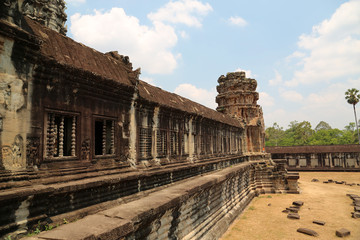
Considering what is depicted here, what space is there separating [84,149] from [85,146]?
0.19 feet

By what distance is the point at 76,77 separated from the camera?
13.1 ft

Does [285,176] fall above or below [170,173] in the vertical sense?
below

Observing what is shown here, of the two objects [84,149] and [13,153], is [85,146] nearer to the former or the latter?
[84,149]

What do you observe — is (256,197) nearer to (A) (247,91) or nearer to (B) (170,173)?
(A) (247,91)

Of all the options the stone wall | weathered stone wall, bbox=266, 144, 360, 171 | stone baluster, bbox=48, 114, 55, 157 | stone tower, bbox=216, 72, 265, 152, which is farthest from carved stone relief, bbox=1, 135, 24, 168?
weathered stone wall, bbox=266, 144, 360, 171

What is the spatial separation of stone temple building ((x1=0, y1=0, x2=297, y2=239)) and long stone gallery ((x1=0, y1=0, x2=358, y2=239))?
1 centimetres

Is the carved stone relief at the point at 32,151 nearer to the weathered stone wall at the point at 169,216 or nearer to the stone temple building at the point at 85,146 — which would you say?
the stone temple building at the point at 85,146

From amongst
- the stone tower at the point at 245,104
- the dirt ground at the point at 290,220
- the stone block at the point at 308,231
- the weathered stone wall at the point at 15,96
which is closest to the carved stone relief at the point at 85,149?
the weathered stone wall at the point at 15,96

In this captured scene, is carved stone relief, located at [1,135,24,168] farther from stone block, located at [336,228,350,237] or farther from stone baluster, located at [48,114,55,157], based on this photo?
stone block, located at [336,228,350,237]

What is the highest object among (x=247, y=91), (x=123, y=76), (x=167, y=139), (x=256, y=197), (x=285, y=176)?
(x=247, y=91)

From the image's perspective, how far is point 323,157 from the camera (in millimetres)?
27359

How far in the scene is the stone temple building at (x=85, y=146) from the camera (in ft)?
9.94

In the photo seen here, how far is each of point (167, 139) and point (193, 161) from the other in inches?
84.1

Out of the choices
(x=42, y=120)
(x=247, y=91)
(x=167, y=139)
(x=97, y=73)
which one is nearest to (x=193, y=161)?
(x=167, y=139)
